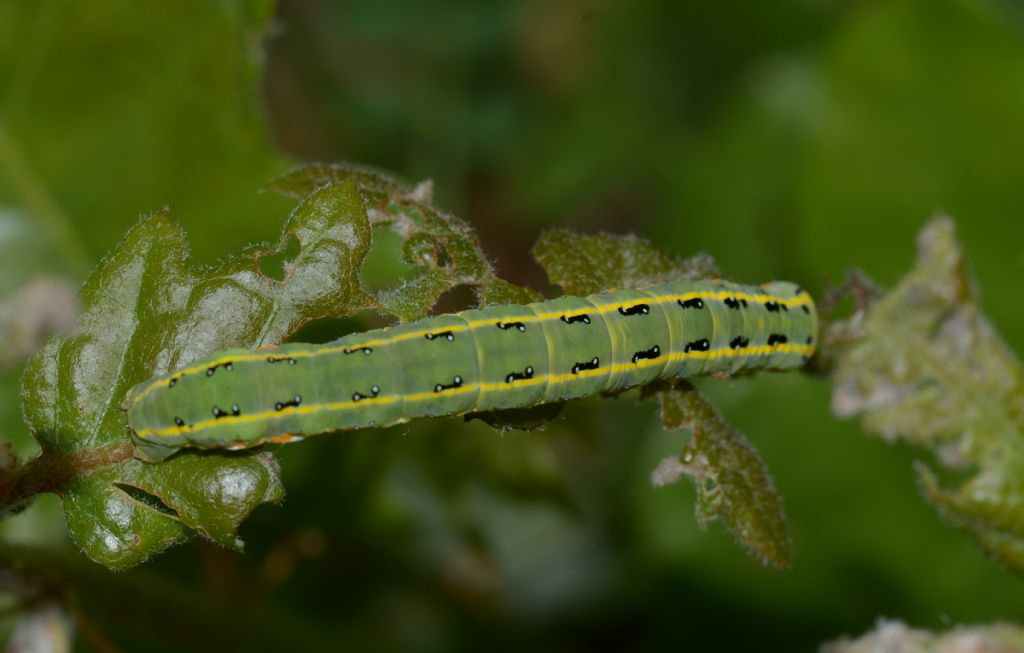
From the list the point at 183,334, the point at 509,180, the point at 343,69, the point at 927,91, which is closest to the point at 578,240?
the point at 183,334

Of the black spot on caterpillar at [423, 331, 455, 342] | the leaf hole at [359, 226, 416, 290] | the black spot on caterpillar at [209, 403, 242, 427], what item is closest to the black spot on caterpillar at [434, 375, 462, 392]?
the black spot on caterpillar at [423, 331, 455, 342]

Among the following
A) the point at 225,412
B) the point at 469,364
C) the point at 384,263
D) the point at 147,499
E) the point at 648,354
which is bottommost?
the point at 147,499

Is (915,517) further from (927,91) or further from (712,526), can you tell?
(927,91)

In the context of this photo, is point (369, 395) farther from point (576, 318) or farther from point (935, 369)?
point (935, 369)

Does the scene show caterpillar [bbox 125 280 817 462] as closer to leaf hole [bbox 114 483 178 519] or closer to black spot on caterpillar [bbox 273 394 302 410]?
black spot on caterpillar [bbox 273 394 302 410]

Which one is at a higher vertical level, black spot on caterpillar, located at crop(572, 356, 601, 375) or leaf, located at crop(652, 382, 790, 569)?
black spot on caterpillar, located at crop(572, 356, 601, 375)

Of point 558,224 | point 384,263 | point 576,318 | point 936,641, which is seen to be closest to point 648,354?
point 576,318

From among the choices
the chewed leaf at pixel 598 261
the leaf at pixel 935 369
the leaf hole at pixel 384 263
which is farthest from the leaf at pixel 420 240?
the leaf at pixel 935 369
